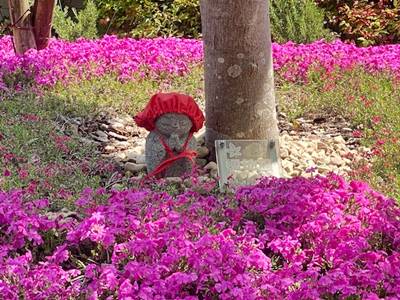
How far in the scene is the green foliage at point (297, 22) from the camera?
32.0ft

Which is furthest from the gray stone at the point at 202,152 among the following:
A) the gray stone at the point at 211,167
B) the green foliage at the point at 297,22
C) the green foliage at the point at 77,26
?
the green foliage at the point at 77,26

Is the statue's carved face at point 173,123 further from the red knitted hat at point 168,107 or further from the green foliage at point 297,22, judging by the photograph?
the green foliage at point 297,22

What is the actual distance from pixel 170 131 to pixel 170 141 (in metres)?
0.06

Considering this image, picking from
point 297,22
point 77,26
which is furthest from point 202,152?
point 77,26

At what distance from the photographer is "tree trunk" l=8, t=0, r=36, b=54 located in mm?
7285

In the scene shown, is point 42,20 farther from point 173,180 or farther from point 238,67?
point 173,180

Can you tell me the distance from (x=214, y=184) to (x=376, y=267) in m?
1.46

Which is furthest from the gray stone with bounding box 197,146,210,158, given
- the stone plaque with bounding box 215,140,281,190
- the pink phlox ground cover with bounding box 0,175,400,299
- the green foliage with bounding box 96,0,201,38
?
Answer: the green foliage with bounding box 96,0,201,38

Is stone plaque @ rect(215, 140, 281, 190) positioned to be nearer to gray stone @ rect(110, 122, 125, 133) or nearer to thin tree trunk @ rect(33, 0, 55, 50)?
gray stone @ rect(110, 122, 125, 133)

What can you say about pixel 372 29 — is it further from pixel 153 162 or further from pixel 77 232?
pixel 77 232

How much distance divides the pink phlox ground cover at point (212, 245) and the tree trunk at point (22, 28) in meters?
3.75

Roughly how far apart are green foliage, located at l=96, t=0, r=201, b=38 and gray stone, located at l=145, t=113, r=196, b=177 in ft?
23.1

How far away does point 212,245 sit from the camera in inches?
125

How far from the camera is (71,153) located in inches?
203
